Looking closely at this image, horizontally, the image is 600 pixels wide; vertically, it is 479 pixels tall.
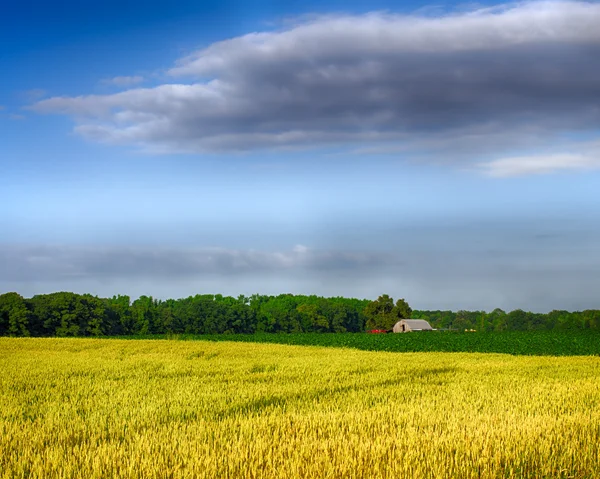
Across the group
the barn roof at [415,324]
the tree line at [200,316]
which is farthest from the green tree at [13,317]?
the barn roof at [415,324]

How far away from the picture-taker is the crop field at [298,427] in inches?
299

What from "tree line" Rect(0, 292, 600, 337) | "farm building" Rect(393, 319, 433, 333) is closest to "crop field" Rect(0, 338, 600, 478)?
"tree line" Rect(0, 292, 600, 337)

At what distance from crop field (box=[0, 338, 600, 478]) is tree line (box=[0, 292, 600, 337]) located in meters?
63.3

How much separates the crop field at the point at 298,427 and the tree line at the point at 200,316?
208ft

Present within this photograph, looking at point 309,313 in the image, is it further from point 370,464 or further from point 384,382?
point 370,464

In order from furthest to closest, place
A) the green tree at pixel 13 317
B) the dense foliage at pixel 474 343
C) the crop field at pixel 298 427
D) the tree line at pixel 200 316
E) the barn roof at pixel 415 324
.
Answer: the barn roof at pixel 415 324, the tree line at pixel 200 316, the green tree at pixel 13 317, the dense foliage at pixel 474 343, the crop field at pixel 298 427

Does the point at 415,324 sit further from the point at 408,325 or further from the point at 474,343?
the point at 474,343

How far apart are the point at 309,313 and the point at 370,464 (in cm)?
14365

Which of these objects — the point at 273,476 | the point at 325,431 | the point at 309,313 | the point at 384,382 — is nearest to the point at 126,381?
the point at 384,382

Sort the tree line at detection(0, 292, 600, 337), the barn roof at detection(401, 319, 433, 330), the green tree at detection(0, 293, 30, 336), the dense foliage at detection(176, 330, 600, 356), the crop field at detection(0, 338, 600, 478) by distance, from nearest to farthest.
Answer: the crop field at detection(0, 338, 600, 478) < the dense foliage at detection(176, 330, 600, 356) < the green tree at detection(0, 293, 30, 336) < the tree line at detection(0, 292, 600, 337) < the barn roof at detection(401, 319, 433, 330)

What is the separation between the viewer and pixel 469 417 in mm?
11109

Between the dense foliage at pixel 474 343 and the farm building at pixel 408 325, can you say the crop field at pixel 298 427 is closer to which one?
the dense foliage at pixel 474 343

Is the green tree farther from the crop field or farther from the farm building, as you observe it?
the crop field

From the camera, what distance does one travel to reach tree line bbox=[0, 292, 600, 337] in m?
87.6
